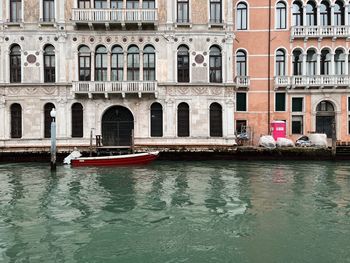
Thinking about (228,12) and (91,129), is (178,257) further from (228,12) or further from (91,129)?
(228,12)

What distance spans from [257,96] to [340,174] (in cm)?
943

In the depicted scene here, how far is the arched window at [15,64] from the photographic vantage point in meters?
21.4

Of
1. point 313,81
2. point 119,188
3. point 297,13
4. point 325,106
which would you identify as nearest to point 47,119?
point 119,188

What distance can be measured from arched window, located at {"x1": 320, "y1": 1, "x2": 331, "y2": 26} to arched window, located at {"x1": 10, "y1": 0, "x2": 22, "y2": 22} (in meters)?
17.6

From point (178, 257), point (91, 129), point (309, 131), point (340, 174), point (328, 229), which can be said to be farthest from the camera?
point (309, 131)

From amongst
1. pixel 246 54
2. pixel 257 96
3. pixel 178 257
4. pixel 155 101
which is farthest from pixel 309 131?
pixel 178 257

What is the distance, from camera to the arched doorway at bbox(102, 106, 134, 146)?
21906 mm

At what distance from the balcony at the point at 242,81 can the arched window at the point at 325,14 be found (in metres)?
5.75

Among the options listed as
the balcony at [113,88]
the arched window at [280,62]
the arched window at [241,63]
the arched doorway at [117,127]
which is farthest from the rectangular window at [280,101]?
the arched doorway at [117,127]

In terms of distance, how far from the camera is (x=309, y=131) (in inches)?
925

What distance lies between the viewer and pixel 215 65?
2206 centimetres

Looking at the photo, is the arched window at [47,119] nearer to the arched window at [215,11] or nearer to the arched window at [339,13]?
the arched window at [215,11]

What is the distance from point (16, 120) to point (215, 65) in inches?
457

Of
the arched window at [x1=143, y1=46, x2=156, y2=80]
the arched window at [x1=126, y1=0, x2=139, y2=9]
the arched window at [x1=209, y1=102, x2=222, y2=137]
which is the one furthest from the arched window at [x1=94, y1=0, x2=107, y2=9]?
the arched window at [x1=209, y1=102, x2=222, y2=137]
